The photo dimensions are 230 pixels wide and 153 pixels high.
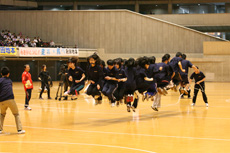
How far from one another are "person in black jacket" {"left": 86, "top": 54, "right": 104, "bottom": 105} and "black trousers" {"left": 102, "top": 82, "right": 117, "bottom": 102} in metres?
0.23

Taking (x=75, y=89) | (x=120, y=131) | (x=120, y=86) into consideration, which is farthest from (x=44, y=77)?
(x=120, y=131)

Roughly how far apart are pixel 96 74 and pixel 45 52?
1164 inches

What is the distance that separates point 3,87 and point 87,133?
3205 millimetres

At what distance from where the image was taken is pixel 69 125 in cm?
1426

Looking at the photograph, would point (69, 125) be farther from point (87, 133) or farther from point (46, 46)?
point (46, 46)

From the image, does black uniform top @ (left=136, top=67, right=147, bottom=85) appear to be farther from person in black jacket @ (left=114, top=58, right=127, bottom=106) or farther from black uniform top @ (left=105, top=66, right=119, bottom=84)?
black uniform top @ (left=105, top=66, right=119, bottom=84)

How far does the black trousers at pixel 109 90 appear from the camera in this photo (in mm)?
15188

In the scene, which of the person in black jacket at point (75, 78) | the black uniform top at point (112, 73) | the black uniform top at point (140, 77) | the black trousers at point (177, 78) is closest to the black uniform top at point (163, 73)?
the black uniform top at point (140, 77)

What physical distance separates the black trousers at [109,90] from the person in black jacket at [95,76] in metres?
0.23

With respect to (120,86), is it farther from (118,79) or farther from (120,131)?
(120,131)

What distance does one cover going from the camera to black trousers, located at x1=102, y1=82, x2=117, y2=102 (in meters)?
15.2

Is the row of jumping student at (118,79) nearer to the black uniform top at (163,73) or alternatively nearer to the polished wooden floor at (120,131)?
the black uniform top at (163,73)

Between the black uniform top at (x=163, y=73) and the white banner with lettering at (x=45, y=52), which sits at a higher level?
the white banner with lettering at (x=45, y=52)

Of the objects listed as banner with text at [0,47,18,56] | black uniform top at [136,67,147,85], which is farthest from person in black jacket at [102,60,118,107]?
banner with text at [0,47,18,56]
